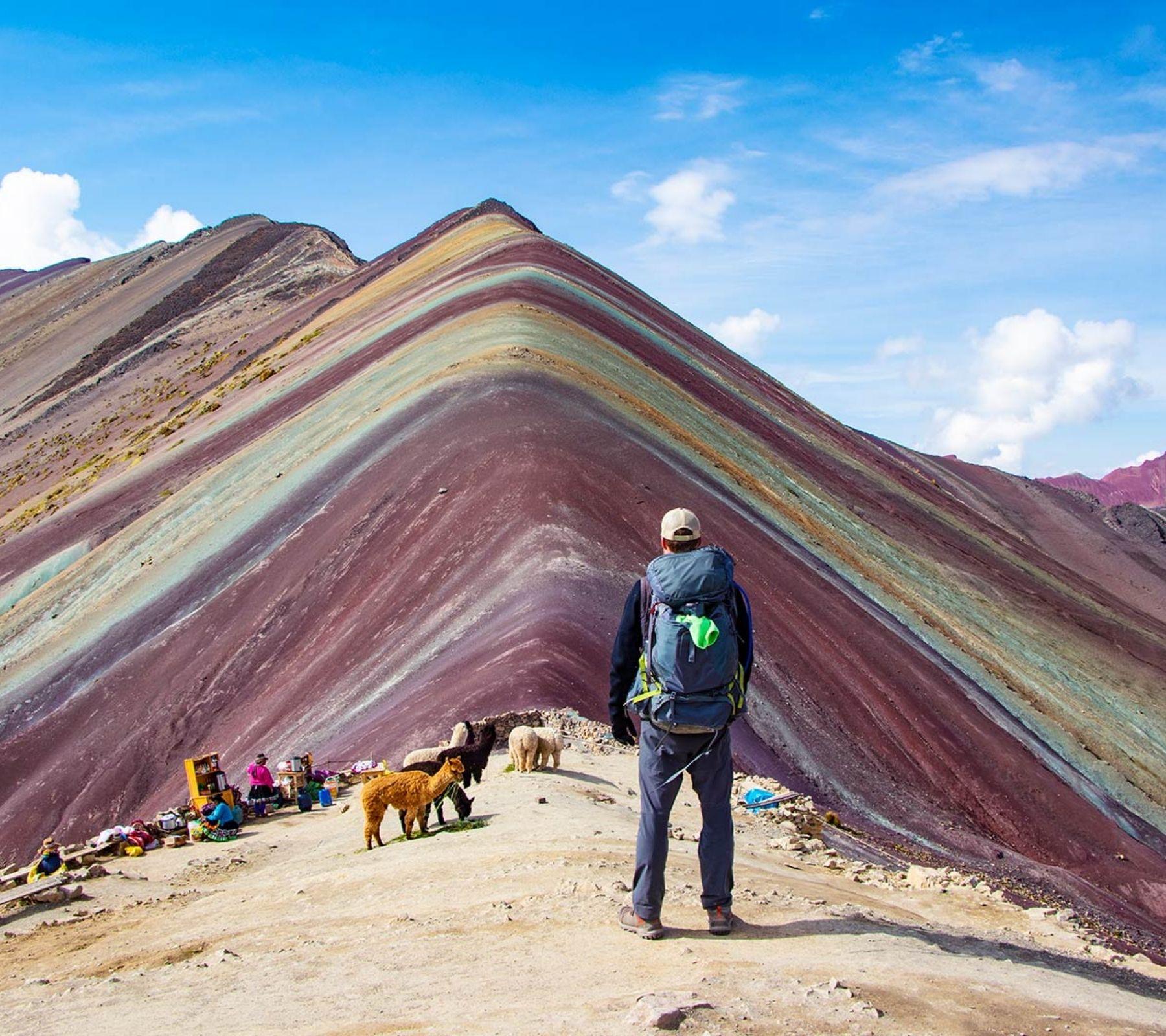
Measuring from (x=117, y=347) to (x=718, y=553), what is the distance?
91998mm

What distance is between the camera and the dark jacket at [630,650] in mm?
6879

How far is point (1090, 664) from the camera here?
116ft

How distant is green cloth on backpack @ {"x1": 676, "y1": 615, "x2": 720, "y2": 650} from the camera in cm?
657

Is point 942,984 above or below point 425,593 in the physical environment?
below

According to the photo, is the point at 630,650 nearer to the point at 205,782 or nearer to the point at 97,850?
the point at 97,850

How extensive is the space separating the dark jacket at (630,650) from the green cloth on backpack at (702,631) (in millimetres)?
306

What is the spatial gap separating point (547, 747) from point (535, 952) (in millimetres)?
Answer: 4999

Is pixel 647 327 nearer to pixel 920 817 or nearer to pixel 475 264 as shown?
pixel 475 264

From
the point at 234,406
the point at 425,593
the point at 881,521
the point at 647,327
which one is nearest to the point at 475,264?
→ the point at 647,327

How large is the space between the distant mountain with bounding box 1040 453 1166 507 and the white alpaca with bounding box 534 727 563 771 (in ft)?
535

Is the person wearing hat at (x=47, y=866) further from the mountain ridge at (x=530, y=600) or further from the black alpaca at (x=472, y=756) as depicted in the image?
the mountain ridge at (x=530, y=600)

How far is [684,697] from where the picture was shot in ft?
21.8

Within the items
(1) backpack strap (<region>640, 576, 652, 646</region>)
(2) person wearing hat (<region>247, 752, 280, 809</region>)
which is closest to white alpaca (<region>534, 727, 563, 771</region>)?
(2) person wearing hat (<region>247, 752, 280, 809</region>)

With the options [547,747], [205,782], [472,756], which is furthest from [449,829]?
[205,782]
